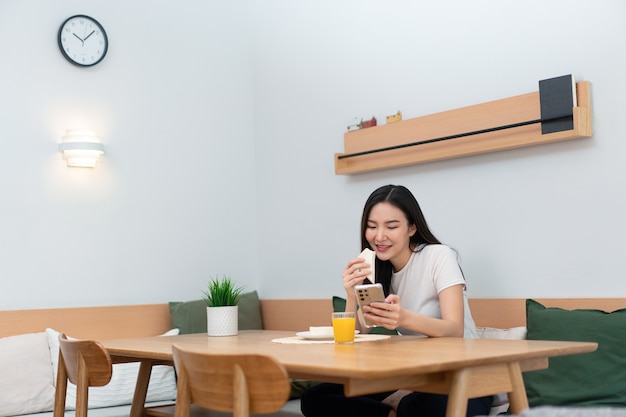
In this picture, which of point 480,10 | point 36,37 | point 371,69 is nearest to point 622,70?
point 480,10

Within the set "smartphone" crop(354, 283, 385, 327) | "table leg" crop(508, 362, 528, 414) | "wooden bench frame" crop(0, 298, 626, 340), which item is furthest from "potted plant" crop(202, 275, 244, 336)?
"table leg" crop(508, 362, 528, 414)

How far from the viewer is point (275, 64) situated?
4.40 metres

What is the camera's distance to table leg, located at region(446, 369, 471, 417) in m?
1.77

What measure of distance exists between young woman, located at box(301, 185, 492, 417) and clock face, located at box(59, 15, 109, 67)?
1809 mm

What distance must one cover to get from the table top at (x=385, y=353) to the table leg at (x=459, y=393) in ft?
0.09

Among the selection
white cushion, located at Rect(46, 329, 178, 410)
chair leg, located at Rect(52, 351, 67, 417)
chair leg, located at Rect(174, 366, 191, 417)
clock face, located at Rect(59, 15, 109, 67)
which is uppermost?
clock face, located at Rect(59, 15, 109, 67)

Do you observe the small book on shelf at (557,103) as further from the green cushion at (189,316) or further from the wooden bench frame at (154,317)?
the green cushion at (189,316)

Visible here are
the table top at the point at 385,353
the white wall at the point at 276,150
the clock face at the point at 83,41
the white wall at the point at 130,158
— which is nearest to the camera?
the table top at the point at 385,353

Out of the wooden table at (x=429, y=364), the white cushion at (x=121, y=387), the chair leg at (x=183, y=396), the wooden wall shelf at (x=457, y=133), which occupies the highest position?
the wooden wall shelf at (x=457, y=133)

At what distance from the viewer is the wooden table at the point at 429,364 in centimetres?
168

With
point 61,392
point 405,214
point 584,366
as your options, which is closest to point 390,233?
point 405,214

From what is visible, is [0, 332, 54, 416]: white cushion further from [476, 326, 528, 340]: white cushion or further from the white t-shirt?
[476, 326, 528, 340]: white cushion

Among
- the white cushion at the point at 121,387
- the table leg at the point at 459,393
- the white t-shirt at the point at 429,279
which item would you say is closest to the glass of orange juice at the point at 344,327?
the white t-shirt at the point at 429,279

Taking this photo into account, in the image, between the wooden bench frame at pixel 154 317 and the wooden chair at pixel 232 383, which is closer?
the wooden chair at pixel 232 383
